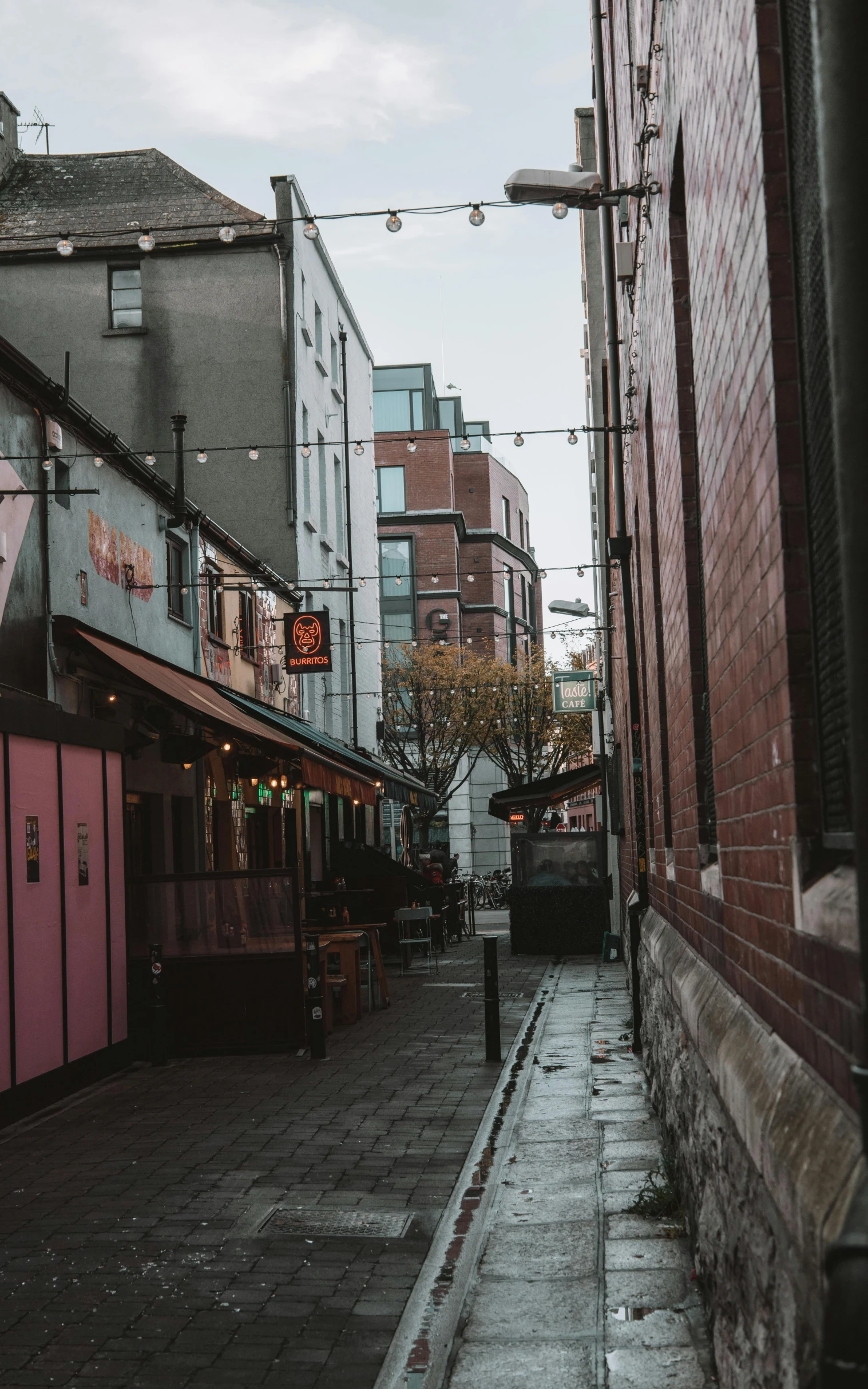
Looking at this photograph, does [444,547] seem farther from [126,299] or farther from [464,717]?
[126,299]

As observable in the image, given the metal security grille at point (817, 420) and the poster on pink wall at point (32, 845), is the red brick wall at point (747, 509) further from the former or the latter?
the poster on pink wall at point (32, 845)

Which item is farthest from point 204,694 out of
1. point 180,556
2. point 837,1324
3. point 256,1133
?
point 837,1324

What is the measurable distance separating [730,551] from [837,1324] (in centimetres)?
284

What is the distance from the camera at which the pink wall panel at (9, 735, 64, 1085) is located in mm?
9773

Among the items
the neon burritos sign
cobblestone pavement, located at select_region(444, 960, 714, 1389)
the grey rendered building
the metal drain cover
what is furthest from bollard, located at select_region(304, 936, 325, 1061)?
the grey rendered building

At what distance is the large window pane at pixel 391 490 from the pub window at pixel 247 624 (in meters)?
35.9

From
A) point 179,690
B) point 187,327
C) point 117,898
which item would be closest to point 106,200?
point 187,327

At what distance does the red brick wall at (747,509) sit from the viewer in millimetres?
3086

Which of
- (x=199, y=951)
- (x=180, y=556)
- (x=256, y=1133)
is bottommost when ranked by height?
(x=256, y=1133)

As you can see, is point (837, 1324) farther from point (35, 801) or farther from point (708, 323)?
point (35, 801)

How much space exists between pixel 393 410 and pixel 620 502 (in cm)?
4800

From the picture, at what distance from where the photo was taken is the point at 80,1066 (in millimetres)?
10789

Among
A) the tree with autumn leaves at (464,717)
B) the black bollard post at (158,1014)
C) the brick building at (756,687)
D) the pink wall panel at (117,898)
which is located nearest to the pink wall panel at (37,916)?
the pink wall panel at (117,898)

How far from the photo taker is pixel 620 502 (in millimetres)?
15031
